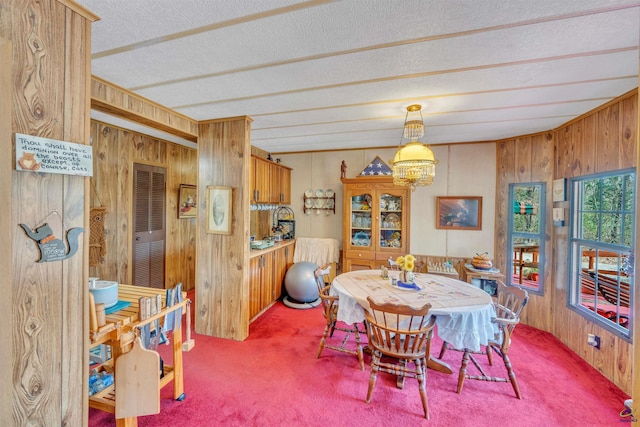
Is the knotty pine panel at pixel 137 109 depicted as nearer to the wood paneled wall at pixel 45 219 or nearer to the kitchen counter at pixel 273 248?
the wood paneled wall at pixel 45 219

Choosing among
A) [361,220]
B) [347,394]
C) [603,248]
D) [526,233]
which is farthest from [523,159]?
[347,394]

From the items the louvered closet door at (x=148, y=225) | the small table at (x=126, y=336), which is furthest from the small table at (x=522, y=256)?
the louvered closet door at (x=148, y=225)

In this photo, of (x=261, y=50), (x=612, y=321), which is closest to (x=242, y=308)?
(x=261, y=50)

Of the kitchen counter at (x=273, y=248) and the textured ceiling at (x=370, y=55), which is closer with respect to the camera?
the textured ceiling at (x=370, y=55)

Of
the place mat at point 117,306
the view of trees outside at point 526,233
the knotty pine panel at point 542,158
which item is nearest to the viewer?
the place mat at point 117,306

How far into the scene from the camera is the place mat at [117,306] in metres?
1.60

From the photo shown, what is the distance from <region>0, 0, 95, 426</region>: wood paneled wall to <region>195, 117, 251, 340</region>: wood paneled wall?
152 centimetres

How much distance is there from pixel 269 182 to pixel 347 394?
2.99 m

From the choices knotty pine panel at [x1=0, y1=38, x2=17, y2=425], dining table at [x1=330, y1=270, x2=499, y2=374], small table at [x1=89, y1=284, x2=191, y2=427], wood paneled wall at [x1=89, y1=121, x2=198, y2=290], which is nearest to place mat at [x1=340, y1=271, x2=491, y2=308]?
dining table at [x1=330, y1=270, x2=499, y2=374]

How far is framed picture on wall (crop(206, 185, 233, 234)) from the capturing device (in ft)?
9.40

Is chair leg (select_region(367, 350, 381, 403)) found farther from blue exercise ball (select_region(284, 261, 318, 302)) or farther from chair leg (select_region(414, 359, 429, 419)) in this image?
blue exercise ball (select_region(284, 261, 318, 302))

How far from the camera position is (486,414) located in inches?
75.2

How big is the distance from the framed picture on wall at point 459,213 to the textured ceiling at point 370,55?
1.49 meters

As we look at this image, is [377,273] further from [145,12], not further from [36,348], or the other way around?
[145,12]
